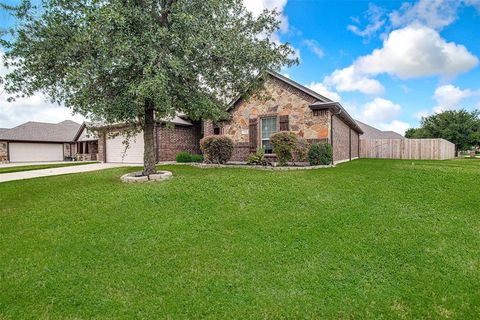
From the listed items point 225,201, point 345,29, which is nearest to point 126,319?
point 225,201

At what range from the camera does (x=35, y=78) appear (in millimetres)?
8461

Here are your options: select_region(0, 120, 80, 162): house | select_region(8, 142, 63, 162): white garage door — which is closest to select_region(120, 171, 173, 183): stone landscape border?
select_region(0, 120, 80, 162): house

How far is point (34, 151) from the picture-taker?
30047 millimetres

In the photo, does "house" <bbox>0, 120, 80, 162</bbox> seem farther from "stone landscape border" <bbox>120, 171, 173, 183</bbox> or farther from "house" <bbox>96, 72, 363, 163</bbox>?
"stone landscape border" <bbox>120, 171, 173, 183</bbox>

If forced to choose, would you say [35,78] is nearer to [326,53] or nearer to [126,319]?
[126,319]

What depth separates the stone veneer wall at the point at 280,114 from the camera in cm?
1309

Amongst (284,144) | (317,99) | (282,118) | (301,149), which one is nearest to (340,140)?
(317,99)

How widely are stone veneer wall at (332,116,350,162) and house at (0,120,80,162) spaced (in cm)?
2995

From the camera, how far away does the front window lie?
1430cm

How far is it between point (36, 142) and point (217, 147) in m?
27.6

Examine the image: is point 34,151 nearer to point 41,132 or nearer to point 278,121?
point 41,132

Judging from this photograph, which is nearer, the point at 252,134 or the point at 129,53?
the point at 129,53

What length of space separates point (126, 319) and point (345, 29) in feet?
44.0

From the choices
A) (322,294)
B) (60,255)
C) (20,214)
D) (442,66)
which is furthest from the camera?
(442,66)
